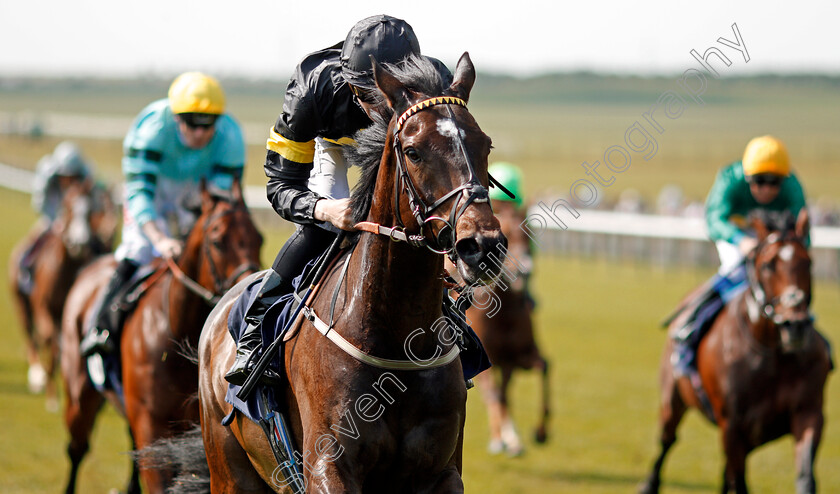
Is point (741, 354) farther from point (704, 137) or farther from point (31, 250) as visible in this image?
point (704, 137)

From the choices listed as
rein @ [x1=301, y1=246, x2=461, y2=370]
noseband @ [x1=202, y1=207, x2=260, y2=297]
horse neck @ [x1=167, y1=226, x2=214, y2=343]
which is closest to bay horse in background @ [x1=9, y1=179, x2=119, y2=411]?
horse neck @ [x1=167, y1=226, x2=214, y2=343]

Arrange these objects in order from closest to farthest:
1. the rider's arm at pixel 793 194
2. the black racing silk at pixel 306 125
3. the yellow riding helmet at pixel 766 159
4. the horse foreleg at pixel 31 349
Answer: the black racing silk at pixel 306 125 < the yellow riding helmet at pixel 766 159 < the rider's arm at pixel 793 194 < the horse foreleg at pixel 31 349

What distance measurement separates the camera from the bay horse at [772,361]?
649cm

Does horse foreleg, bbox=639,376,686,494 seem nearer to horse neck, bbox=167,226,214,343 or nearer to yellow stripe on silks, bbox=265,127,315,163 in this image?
horse neck, bbox=167,226,214,343

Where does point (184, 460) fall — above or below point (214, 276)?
below

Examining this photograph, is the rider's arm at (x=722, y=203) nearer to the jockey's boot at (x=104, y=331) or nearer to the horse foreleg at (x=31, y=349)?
the jockey's boot at (x=104, y=331)

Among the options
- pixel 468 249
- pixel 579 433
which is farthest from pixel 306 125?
pixel 579 433

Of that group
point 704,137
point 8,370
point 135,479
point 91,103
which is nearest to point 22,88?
point 91,103

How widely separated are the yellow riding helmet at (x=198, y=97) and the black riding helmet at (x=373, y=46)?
266cm

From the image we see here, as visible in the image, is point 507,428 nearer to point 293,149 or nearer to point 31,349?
point 293,149

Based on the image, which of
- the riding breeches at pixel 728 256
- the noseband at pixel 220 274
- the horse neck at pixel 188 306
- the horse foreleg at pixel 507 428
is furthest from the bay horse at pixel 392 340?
the horse foreleg at pixel 507 428

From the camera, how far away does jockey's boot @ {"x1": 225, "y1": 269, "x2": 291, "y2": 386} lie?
3766 millimetres

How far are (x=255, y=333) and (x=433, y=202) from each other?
4.08 ft

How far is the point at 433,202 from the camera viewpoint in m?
2.99
